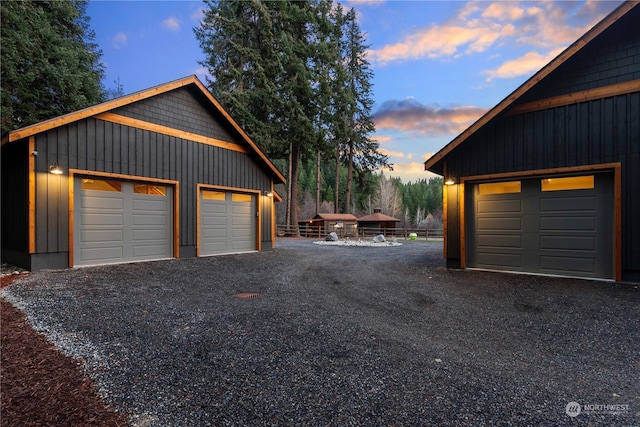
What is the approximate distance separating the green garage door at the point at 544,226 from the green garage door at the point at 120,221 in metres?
8.88

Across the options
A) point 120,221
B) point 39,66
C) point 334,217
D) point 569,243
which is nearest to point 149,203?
point 120,221

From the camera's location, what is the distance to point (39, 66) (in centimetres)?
1332

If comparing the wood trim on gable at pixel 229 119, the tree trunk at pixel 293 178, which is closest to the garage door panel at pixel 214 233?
the wood trim on gable at pixel 229 119

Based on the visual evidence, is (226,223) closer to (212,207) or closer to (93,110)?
(212,207)

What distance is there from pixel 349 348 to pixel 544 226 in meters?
6.36

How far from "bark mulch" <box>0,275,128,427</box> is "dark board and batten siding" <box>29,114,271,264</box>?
489 cm

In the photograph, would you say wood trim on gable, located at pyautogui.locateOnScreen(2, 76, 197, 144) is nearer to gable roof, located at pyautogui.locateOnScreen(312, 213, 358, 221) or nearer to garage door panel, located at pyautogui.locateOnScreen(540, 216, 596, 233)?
garage door panel, located at pyautogui.locateOnScreen(540, 216, 596, 233)

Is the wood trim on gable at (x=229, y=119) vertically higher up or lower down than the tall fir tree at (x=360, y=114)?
lower down

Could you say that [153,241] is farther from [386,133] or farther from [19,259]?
[386,133]

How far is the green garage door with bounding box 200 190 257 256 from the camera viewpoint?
33.5 feet

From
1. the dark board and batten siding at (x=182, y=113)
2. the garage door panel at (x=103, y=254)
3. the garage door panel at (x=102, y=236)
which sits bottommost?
the garage door panel at (x=103, y=254)

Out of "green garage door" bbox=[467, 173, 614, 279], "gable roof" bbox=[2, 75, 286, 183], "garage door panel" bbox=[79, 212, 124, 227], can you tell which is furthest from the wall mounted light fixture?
"green garage door" bbox=[467, 173, 614, 279]

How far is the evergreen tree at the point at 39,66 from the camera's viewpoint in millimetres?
12508

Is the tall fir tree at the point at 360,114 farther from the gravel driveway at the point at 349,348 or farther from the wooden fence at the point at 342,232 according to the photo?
the gravel driveway at the point at 349,348
